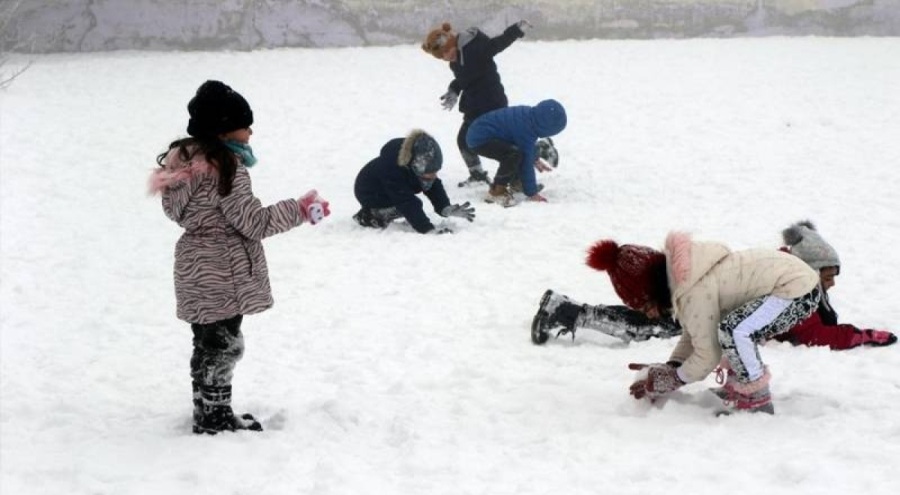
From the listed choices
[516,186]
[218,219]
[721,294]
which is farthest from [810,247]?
[516,186]

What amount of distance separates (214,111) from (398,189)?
3.54 meters

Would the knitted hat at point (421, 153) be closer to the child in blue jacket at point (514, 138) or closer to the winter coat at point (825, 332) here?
the child in blue jacket at point (514, 138)

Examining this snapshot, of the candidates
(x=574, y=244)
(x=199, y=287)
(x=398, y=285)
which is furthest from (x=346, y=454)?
(x=574, y=244)

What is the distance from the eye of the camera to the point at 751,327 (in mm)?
3467

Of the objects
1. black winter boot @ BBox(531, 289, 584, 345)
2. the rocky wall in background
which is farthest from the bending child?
the rocky wall in background

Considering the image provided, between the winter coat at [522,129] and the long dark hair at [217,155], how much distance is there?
14.3ft

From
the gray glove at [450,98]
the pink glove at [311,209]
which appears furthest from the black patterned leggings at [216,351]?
the gray glove at [450,98]

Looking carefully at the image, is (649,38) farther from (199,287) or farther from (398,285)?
(199,287)

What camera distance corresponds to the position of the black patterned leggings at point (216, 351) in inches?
141

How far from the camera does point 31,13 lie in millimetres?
16188

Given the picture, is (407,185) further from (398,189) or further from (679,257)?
(679,257)

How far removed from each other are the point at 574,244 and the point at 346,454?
342cm

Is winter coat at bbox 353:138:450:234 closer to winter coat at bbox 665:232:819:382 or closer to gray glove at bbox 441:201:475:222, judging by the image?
gray glove at bbox 441:201:475:222

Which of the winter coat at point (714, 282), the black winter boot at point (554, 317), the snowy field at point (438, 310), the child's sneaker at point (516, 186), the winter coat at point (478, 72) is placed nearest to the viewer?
the snowy field at point (438, 310)
